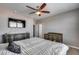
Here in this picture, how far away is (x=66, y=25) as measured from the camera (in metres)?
1.47

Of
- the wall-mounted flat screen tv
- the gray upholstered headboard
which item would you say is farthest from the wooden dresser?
the wall-mounted flat screen tv

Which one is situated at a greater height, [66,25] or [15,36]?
[66,25]

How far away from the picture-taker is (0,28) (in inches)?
53.4

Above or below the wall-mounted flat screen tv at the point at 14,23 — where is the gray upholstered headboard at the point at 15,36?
below

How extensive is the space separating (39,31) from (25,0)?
0.82 meters

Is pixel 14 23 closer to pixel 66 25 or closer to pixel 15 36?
pixel 15 36

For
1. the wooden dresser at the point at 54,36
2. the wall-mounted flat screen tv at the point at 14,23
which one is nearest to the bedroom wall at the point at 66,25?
the wooden dresser at the point at 54,36

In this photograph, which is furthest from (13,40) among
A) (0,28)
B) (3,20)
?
(3,20)

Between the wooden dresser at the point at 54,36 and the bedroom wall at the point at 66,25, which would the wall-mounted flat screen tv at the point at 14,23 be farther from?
the wooden dresser at the point at 54,36

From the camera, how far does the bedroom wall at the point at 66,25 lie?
1.38m

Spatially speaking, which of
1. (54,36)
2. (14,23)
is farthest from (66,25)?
(14,23)

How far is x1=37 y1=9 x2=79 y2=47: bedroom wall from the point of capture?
1.38 m

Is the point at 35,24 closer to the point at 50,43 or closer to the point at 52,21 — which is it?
the point at 52,21
